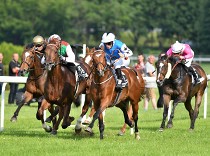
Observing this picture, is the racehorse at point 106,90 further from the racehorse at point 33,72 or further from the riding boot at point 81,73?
the racehorse at point 33,72

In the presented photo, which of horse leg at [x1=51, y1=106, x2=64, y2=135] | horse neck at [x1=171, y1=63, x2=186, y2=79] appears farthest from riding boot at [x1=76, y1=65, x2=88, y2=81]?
horse neck at [x1=171, y1=63, x2=186, y2=79]

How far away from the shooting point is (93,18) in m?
84.6

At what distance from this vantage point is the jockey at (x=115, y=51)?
46.2 feet

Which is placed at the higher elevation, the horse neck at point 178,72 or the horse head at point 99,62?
the horse head at point 99,62

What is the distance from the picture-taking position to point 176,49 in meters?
16.5

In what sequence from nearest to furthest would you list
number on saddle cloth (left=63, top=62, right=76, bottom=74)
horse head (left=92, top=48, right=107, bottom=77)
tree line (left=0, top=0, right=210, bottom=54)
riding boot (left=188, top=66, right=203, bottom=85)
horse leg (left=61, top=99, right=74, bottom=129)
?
1. horse head (left=92, top=48, right=107, bottom=77)
2. horse leg (left=61, top=99, right=74, bottom=129)
3. number on saddle cloth (left=63, top=62, right=76, bottom=74)
4. riding boot (left=188, top=66, right=203, bottom=85)
5. tree line (left=0, top=0, right=210, bottom=54)

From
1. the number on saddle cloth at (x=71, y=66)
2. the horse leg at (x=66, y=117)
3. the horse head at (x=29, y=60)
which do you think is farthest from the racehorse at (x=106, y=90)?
the horse head at (x=29, y=60)

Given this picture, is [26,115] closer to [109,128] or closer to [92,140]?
[109,128]

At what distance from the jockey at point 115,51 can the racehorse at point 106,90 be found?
22 centimetres

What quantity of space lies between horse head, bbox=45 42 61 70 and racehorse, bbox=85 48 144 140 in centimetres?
70

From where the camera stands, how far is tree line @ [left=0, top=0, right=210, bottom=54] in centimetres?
8162

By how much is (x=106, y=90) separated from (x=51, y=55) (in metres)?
1.14

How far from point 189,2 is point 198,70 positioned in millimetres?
63686

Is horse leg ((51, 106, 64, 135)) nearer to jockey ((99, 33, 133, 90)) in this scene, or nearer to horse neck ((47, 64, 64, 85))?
horse neck ((47, 64, 64, 85))
